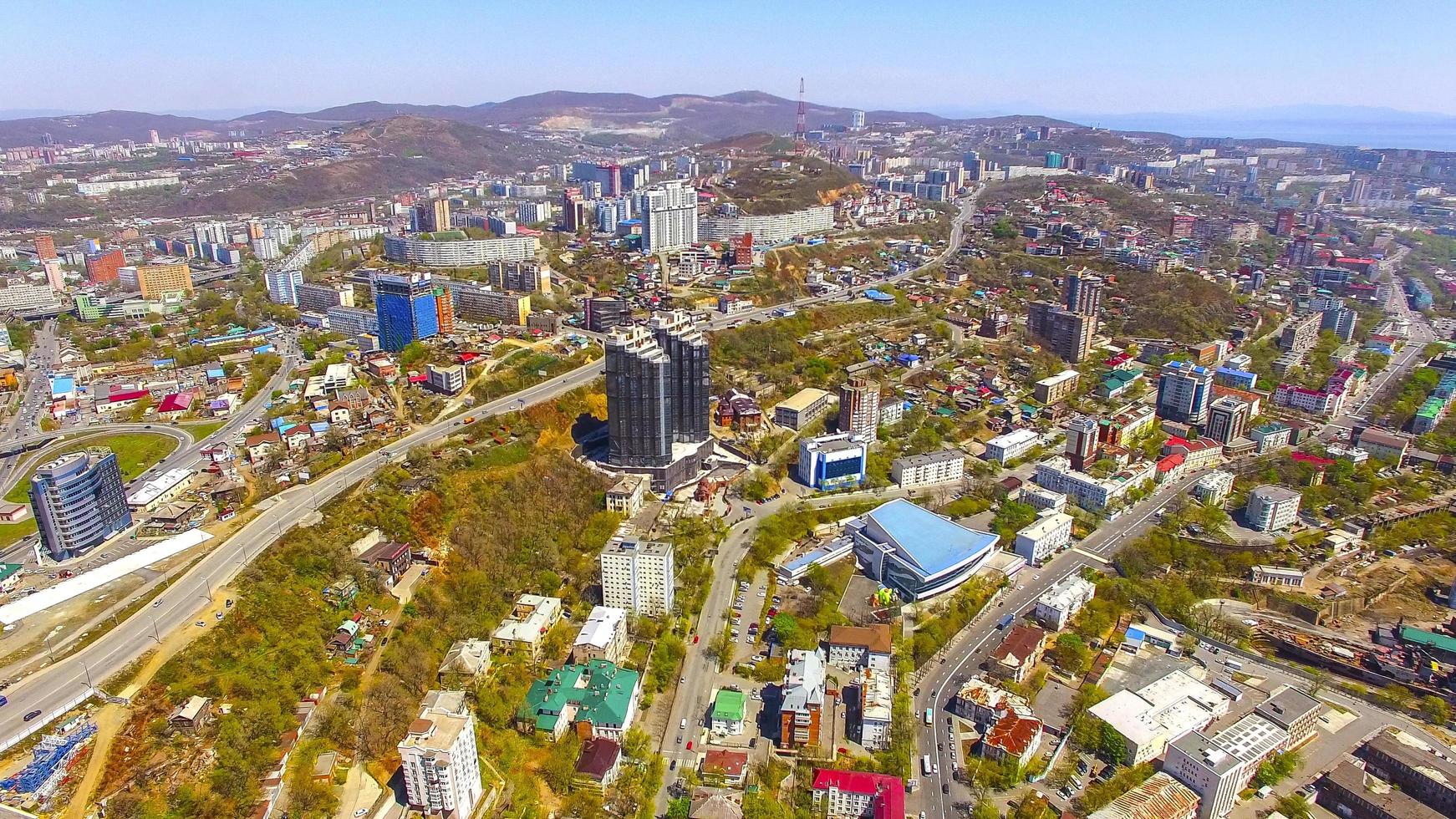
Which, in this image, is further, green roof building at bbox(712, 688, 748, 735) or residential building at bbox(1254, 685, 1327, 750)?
green roof building at bbox(712, 688, 748, 735)

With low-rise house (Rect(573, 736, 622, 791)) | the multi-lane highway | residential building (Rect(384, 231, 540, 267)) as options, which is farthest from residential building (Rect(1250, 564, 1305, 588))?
residential building (Rect(384, 231, 540, 267))

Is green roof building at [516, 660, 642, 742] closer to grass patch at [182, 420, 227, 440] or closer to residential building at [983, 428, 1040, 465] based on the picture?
residential building at [983, 428, 1040, 465]

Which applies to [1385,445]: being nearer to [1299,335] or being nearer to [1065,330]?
[1299,335]

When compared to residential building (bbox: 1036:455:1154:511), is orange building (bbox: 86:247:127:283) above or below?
above

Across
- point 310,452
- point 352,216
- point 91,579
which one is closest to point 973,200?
point 352,216

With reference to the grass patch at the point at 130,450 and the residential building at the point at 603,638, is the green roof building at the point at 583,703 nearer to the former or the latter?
the residential building at the point at 603,638

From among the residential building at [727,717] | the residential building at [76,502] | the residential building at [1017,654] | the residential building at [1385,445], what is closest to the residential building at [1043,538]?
the residential building at [1017,654]

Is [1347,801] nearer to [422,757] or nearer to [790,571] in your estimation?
[790,571]
